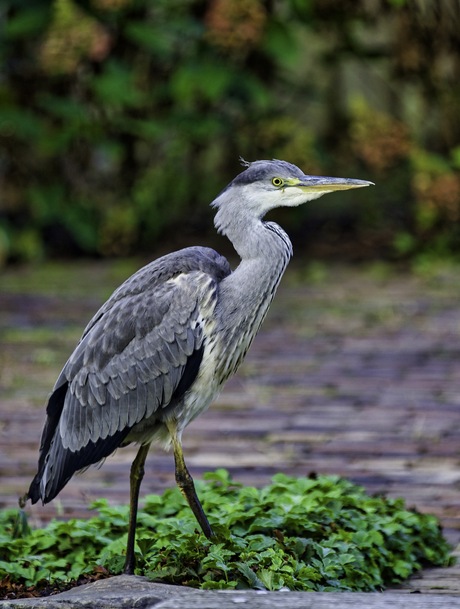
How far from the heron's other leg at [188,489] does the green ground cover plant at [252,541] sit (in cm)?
5

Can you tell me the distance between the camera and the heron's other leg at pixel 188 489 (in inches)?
149

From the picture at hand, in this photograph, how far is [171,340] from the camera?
3.92m

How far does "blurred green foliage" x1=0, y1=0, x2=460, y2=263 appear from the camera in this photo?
10562 millimetres

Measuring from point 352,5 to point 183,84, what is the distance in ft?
5.35

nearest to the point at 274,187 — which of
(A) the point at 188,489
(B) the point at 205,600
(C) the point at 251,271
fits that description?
(C) the point at 251,271

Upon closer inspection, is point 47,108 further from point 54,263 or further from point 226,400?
point 226,400

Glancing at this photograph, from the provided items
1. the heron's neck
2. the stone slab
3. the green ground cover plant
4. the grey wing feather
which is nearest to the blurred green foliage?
the green ground cover plant

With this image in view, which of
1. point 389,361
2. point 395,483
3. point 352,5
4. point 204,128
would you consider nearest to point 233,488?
point 395,483

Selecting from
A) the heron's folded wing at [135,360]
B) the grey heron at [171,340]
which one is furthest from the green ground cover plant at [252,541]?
the heron's folded wing at [135,360]

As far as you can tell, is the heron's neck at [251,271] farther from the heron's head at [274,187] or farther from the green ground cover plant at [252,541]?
the green ground cover plant at [252,541]

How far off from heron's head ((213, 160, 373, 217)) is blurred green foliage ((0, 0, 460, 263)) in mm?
6352

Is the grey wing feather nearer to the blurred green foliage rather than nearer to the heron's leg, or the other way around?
the heron's leg

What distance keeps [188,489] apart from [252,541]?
0.25 m

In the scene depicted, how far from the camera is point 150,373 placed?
397 centimetres
